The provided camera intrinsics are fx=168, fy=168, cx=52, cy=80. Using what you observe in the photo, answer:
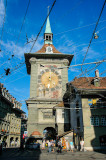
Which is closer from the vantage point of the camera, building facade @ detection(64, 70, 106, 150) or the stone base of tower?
building facade @ detection(64, 70, 106, 150)

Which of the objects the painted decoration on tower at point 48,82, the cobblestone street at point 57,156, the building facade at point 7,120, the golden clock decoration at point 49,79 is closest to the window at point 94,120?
the cobblestone street at point 57,156

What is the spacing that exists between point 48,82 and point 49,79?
730mm

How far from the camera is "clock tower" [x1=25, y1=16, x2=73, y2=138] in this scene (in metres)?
33.5

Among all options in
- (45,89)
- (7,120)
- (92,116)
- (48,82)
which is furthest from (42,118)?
(7,120)

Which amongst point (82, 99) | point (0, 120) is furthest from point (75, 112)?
point (0, 120)

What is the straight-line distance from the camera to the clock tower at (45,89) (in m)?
33.5

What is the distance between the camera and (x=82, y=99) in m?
24.5

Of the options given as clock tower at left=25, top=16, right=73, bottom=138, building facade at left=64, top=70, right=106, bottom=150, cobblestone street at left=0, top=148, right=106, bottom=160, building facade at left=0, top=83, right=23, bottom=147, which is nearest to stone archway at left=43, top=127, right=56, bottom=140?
clock tower at left=25, top=16, right=73, bottom=138

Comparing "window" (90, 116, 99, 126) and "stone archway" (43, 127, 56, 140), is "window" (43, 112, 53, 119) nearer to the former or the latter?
"stone archway" (43, 127, 56, 140)

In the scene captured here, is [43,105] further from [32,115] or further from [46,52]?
[46,52]

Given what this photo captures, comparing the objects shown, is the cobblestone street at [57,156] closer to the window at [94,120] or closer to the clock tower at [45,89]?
the window at [94,120]

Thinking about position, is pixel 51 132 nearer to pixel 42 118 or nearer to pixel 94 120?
pixel 42 118

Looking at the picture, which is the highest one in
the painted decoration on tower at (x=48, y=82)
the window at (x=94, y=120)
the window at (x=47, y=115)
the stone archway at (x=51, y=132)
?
the painted decoration on tower at (x=48, y=82)

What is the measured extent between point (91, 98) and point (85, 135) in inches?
209
